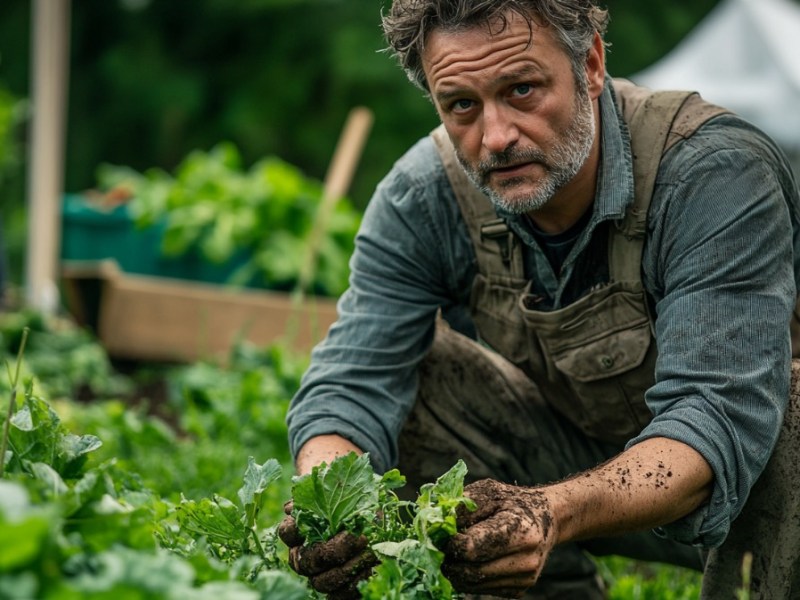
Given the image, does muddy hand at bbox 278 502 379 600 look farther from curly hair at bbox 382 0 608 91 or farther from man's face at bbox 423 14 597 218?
curly hair at bbox 382 0 608 91

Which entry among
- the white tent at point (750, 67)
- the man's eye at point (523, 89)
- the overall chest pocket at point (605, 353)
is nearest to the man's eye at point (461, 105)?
the man's eye at point (523, 89)

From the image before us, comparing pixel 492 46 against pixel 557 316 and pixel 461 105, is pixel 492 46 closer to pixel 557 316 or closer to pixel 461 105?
pixel 461 105

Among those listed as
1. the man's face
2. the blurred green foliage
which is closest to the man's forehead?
the man's face

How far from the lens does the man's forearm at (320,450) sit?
9.12 ft

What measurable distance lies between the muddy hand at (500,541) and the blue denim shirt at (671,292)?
396 mm

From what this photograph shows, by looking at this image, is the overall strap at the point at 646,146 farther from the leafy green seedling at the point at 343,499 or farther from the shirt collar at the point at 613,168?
the leafy green seedling at the point at 343,499

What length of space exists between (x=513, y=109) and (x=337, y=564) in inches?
42.8

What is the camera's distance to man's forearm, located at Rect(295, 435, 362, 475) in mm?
2781

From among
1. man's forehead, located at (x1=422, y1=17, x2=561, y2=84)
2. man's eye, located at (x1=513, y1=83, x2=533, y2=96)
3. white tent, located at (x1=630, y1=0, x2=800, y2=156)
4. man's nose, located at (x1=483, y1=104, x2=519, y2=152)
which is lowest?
white tent, located at (x1=630, y1=0, x2=800, y2=156)

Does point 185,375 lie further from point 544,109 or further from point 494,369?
point 544,109

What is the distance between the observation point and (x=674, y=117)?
287cm

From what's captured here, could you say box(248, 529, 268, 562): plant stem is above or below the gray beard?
below

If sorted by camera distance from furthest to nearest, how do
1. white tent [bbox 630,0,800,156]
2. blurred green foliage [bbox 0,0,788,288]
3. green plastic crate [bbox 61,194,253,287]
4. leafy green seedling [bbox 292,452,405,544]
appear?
blurred green foliage [bbox 0,0,788,288] → white tent [bbox 630,0,800,156] → green plastic crate [bbox 61,194,253,287] → leafy green seedling [bbox 292,452,405,544]

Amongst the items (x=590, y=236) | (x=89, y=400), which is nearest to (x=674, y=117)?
(x=590, y=236)
